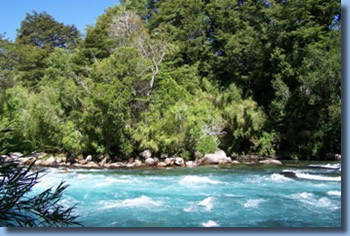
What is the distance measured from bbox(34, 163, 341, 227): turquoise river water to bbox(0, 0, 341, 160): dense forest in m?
1.81

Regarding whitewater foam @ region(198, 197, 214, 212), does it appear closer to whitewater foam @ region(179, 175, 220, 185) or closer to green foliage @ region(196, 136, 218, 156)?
whitewater foam @ region(179, 175, 220, 185)

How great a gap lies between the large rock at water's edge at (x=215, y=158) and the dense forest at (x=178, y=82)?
1.27 ft

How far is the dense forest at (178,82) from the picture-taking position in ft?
23.4

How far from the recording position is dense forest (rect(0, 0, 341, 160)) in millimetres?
7137

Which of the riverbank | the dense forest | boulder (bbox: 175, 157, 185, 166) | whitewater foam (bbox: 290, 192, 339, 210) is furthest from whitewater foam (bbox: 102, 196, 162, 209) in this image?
boulder (bbox: 175, 157, 185, 166)

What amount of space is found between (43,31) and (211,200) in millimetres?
3374

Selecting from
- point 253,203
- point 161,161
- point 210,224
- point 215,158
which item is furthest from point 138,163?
point 210,224

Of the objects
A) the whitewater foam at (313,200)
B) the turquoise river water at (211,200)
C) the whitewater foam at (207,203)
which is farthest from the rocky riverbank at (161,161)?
the whitewater foam at (207,203)

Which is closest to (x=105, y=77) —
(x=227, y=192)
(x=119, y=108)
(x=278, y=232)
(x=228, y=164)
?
(x=119, y=108)

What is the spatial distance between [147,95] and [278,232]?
6.75 m

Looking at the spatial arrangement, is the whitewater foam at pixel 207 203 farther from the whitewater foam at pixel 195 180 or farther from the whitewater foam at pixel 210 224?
the whitewater foam at pixel 195 180

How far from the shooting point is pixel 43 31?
5.57 metres

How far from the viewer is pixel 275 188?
14.9ft

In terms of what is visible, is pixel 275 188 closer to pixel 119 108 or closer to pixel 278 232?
pixel 278 232
